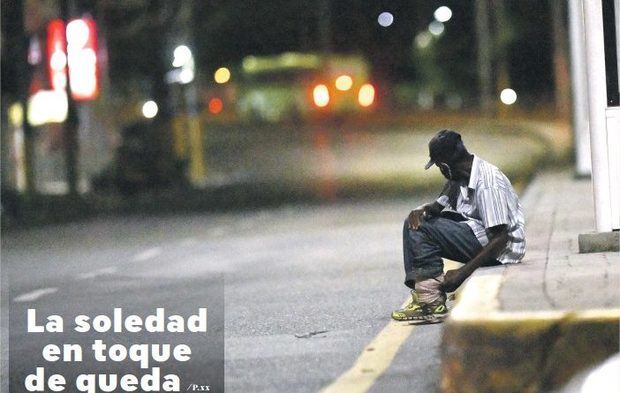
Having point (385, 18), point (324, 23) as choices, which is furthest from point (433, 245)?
point (385, 18)

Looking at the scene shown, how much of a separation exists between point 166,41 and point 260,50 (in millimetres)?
25338

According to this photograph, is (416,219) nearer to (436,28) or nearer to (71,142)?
(71,142)

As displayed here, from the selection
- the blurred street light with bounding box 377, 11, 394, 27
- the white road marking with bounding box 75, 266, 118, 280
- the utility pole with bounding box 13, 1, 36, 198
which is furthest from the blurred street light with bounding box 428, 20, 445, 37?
the white road marking with bounding box 75, 266, 118, 280

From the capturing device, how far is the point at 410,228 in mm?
9703

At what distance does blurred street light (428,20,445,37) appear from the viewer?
3814 inches

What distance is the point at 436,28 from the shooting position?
9788 cm

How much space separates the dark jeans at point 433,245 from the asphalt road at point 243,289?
359 millimetres

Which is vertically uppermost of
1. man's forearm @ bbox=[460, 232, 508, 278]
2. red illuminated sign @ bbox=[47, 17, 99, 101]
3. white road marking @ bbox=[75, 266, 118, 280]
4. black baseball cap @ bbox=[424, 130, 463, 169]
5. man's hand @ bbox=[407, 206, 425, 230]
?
red illuminated sign @ bbox=[47, 17, 99, 101]

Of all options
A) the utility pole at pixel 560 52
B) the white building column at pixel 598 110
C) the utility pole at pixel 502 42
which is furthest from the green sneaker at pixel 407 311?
the utility pole at pixel 502 42

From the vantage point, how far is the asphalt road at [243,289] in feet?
28.4

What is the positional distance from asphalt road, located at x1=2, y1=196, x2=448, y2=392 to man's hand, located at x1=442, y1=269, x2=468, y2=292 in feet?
0.96

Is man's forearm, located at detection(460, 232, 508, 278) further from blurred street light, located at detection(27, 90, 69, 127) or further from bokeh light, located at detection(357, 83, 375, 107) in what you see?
bokeh light, located at detection(357, 83, 375, 107)

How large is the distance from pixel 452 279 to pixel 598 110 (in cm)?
200

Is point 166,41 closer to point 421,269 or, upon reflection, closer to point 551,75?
point 421,269
